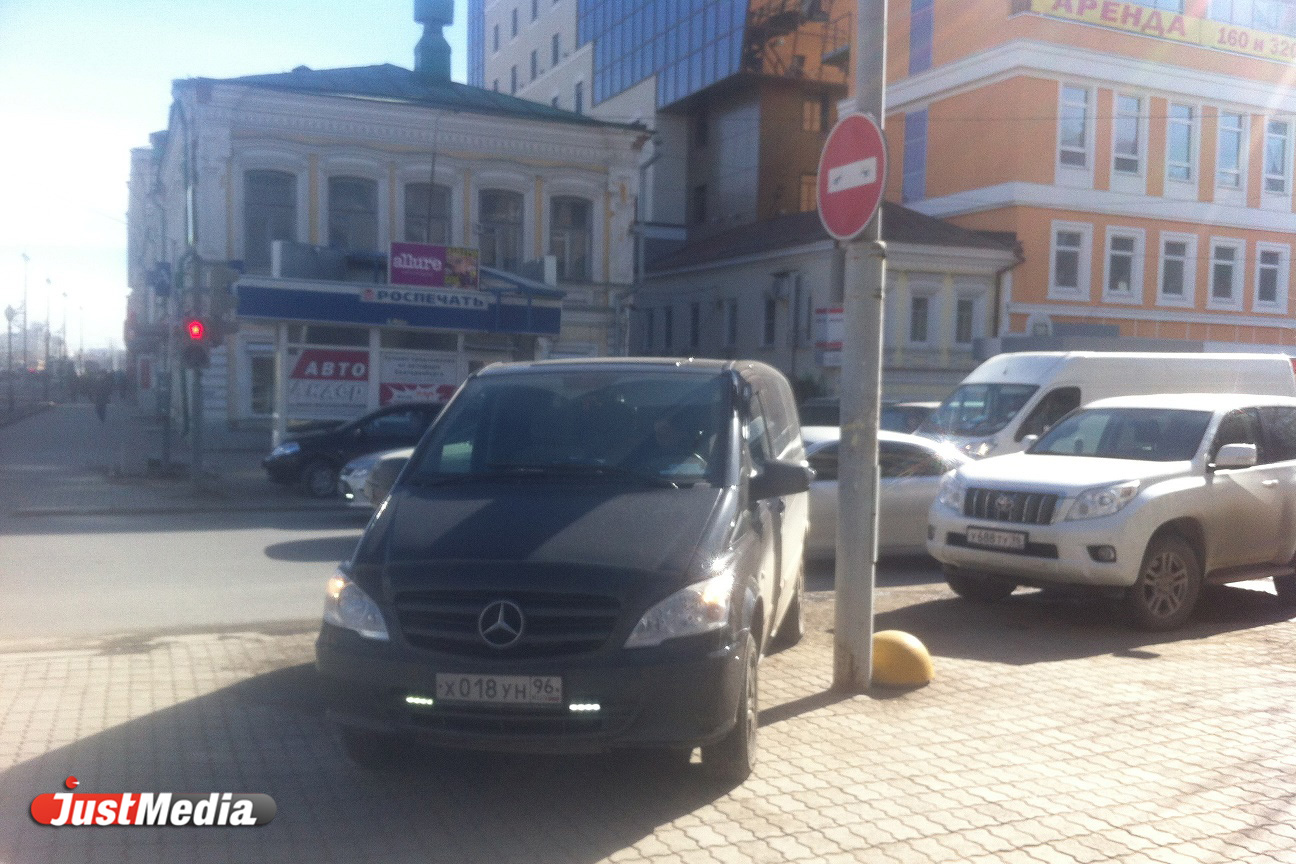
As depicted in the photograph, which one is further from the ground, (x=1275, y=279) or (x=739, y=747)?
(x=1275, y=279)

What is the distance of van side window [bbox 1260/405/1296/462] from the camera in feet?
33.4

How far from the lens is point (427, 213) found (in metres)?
30.6

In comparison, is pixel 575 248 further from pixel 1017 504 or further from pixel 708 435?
pixel 708 435

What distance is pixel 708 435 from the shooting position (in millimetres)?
5926

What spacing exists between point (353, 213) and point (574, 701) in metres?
27.0

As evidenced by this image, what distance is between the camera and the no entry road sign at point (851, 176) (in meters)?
6.69

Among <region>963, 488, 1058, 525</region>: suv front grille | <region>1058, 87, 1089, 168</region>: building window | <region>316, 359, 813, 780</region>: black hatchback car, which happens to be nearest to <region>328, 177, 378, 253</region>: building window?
<region>1058, 87, 1089, 168</region>: building window

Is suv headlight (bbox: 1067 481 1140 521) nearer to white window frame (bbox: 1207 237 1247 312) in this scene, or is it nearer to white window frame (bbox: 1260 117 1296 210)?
white window frame (bbox: 1207 237 1247 312)

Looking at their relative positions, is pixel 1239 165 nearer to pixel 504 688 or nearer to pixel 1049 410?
pixel 1049 410

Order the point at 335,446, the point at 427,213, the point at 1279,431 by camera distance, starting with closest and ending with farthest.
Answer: the point at 1279,431, the point at 335,446, the point at 427,213

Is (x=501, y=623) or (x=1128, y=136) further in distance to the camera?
(x=1128, y=136)

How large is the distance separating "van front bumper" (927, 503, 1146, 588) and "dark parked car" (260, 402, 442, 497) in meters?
11.0

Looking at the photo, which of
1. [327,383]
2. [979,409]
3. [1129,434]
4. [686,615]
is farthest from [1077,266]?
[686,615]

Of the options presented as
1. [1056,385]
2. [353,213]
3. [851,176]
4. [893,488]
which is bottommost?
[893,488]
